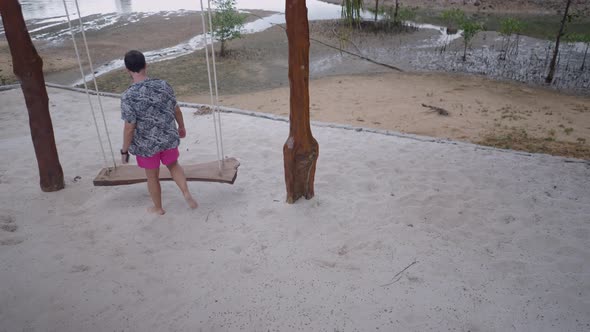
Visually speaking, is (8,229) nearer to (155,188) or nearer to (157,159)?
(155,188)

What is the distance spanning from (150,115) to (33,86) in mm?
1498

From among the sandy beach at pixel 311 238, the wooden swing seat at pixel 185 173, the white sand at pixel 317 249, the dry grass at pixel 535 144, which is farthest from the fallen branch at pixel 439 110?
the wooden swing seat at pixel 185 173

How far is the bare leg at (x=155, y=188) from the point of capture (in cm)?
313

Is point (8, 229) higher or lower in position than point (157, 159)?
lower

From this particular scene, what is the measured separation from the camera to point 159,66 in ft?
39.9

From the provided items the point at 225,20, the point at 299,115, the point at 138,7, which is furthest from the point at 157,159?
the point at 138,7

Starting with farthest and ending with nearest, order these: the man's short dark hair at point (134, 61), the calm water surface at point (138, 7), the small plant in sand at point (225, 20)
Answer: the calm water surface at point (138, 7) → the small plant in sand at point (225, 20) → the man's short dark hair at point (134, 61)

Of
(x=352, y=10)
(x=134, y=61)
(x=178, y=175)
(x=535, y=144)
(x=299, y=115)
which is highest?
(x=352, y=10)

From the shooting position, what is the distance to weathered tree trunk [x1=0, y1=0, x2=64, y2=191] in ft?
10.7

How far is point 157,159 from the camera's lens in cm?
304

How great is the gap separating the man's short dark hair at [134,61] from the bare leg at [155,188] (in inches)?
33.1

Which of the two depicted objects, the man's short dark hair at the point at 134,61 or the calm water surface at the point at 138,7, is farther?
the calm water surface at the point at 138,7

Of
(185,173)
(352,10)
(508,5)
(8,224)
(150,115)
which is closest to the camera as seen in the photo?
(150,115)

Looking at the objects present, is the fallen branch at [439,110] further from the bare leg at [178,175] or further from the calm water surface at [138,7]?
the calm water surface at [138,7]
